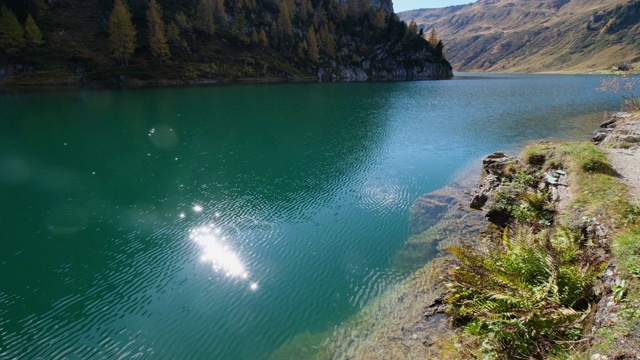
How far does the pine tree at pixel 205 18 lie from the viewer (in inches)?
5669

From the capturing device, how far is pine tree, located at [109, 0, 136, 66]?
11169cm

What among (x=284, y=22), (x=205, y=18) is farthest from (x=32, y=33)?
(x=284, y=22)

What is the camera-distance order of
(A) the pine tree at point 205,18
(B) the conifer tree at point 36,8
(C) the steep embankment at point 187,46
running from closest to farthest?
(C) the steep embankment at point 187,46 < (B) the conifer tree at point 36,8 < (A) the pine tree at point 205,18

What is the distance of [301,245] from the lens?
1825cm

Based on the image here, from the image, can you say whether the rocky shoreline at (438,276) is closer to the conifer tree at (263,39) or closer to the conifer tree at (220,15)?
the conifer tree at (263,39)

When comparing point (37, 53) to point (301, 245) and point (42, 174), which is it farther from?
point (301, 245)

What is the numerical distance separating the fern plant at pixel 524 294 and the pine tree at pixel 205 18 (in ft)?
524

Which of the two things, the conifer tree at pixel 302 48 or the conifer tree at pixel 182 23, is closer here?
the conifer tree at pixel 182 23

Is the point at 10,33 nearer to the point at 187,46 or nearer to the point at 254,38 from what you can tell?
the point at 187,46

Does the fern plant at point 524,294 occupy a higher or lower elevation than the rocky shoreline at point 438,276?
higher

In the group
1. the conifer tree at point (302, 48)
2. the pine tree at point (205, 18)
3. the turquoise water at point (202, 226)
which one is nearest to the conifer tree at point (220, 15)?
the pine tree at point (205, 18)

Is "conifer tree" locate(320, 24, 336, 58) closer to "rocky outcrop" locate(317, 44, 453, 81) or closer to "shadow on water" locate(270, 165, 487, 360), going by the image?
"rocky outcrop" locate(317, 44, 453, 81)

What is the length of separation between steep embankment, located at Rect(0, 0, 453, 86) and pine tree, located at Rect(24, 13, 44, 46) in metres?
0.31

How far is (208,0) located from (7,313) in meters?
166
